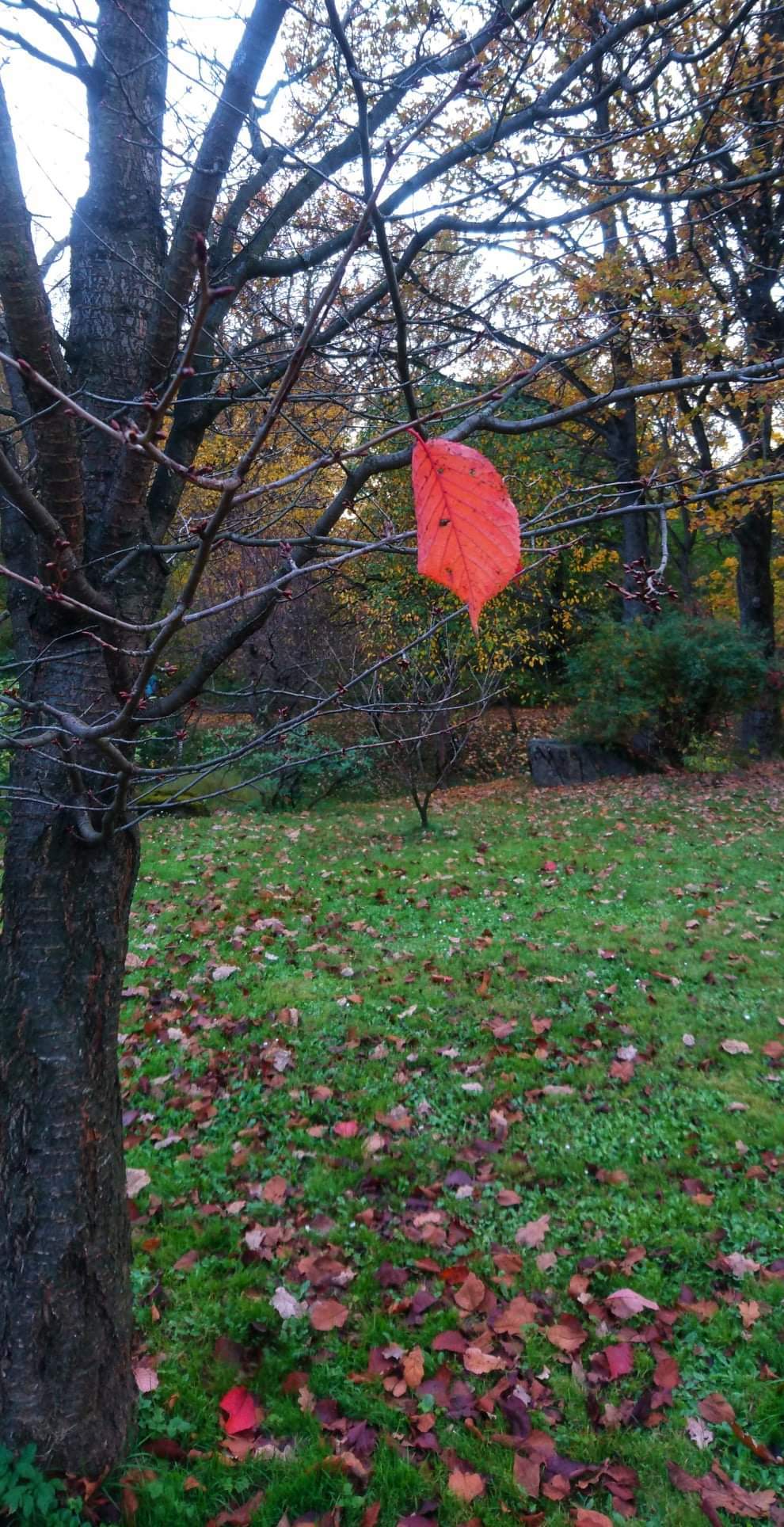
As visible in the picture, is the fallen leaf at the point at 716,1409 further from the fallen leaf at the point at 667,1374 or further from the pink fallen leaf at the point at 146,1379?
the pink fallen leaf at the point at 146,1379

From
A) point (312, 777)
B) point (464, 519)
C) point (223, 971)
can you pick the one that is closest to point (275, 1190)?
point (223, 971)

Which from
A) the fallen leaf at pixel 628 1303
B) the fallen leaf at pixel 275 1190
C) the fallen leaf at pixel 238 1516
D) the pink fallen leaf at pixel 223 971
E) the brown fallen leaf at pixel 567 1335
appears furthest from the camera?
the pink fallen leaf at pixel 223 971

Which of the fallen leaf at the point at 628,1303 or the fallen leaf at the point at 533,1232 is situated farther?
the fallen leaf at the point at 533,1232

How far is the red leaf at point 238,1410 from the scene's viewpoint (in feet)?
8.20

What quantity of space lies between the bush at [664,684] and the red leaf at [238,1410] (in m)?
11.4

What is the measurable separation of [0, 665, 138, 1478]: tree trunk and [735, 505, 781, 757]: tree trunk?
1354 centimetres

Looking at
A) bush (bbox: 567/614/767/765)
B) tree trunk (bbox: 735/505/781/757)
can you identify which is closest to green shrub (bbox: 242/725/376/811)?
bush (bbox: 567/614/767/765)

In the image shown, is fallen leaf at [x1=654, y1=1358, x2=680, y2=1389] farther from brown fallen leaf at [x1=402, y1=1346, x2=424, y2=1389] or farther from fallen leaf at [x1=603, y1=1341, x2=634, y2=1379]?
brown fallen leaf at [x1=402, y1=1346, x2=424, y2=1389]

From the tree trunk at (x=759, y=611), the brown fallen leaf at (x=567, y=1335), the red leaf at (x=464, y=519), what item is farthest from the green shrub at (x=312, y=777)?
the red leaf at (x=464, y=519)

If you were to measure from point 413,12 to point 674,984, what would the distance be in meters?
5.62

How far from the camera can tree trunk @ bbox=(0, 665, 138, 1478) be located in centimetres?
218

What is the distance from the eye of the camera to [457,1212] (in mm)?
3381

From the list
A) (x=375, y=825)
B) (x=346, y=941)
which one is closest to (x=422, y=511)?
(x=346, y=941)

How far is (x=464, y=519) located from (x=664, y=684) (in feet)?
41.9
